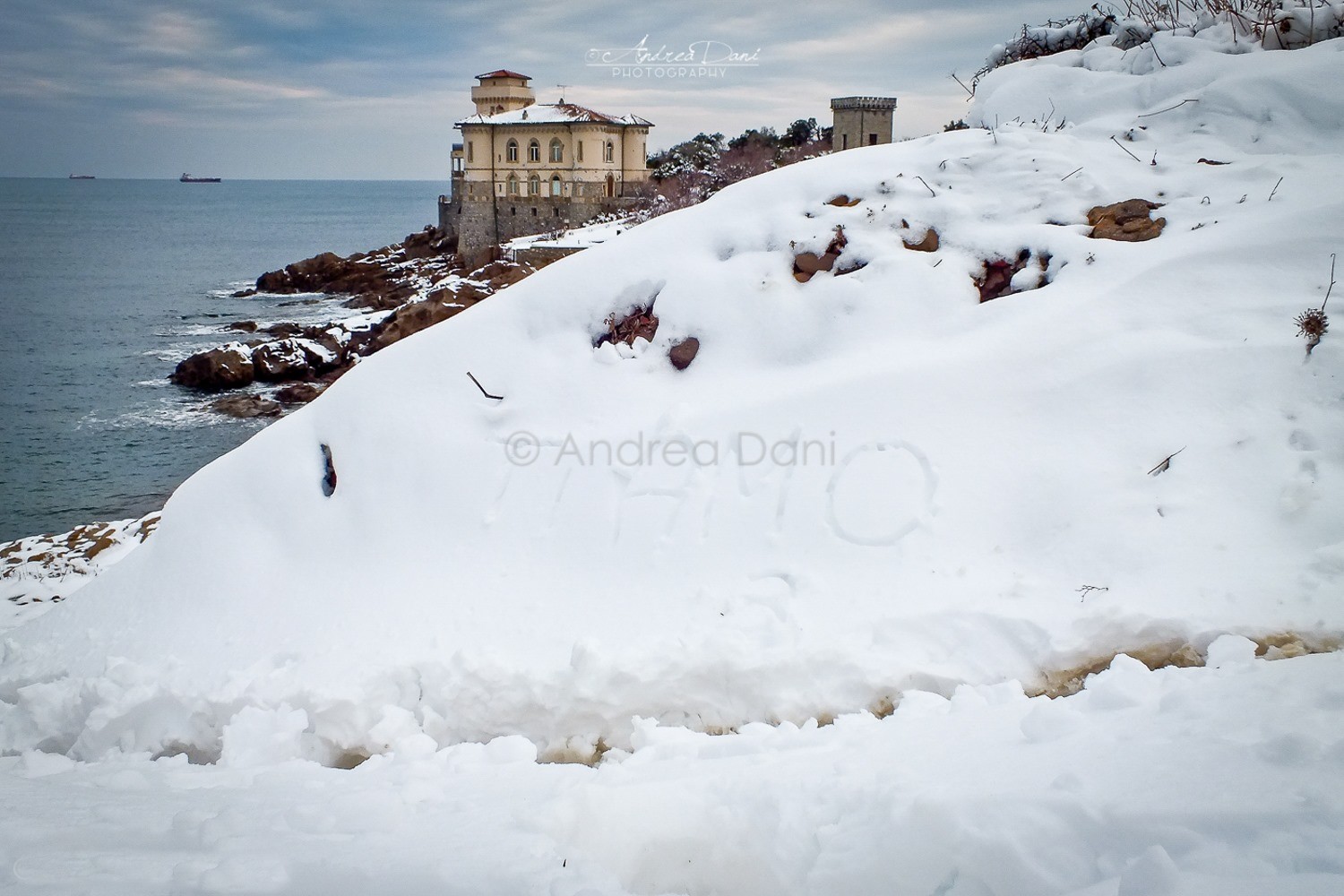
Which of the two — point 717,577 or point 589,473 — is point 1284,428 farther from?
point 589,473

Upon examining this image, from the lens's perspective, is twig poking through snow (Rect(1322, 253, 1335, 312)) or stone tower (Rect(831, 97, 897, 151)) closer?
twig poking through snow (Rect(1322, 253, 1335, 312))

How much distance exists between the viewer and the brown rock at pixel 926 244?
616 centimetres

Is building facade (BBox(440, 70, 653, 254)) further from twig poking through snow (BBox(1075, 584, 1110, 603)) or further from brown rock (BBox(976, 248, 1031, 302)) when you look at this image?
twig poking through snow (BBox(1075, 584, 1110, 603))

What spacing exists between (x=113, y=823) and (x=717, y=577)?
9.47ft

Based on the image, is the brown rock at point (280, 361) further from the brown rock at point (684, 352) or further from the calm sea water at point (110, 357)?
the brown rock at point (684, 352)

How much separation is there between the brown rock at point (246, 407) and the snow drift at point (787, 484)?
19.6 metres

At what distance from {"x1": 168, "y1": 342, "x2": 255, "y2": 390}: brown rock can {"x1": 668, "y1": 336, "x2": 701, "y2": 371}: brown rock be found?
80.3 feet

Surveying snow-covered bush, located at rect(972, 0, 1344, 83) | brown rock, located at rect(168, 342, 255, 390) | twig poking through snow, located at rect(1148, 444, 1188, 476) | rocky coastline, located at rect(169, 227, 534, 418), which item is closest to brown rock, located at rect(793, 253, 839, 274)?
twig poking through snow, located at rect(1148, 444, 1188, 476)

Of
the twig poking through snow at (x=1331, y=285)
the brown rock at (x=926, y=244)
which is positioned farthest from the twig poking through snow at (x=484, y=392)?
the twig poking through snow at (x=1331, y=285)

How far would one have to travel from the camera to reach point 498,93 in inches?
2271

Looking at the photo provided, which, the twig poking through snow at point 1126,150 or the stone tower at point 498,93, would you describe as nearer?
the twig poking through snow at point 1126,150

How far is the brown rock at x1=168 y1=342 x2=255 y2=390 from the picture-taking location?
26.3 meters

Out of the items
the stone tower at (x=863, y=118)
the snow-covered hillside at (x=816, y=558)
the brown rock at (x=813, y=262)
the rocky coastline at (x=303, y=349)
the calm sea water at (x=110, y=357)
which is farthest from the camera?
the stone tower at (x=863, y=118)

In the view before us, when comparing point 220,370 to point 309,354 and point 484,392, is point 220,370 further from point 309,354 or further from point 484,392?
point 484,392
